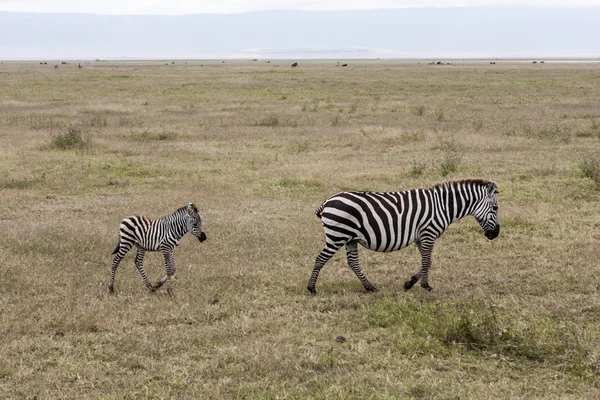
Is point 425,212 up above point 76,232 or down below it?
above

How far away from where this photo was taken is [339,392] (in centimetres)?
603

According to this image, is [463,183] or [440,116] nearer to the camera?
[463,183]

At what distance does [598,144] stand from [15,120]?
22.1 meters

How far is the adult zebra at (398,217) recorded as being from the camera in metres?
8.95

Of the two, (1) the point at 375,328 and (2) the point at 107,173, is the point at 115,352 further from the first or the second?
(2) the point at 107,173

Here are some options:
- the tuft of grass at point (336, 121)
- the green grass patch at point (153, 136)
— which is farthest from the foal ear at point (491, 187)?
the tuft of grass at point (336, 121)

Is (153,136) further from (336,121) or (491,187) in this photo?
(491,187)

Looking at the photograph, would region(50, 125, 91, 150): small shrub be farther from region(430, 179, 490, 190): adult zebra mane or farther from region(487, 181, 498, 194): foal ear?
region(487, 181, 498, 194): foal ear

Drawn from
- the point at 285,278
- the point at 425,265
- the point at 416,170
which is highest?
the point at 416,170

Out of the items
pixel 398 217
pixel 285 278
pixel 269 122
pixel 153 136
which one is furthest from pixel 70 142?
pixel 398 217

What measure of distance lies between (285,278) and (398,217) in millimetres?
1898

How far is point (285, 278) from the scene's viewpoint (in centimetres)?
977

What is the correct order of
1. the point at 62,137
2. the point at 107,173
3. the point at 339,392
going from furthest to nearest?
the point at 62,137, the point at 107,173, the point at 339,392

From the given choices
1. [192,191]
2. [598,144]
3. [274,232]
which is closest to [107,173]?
[192,191]
